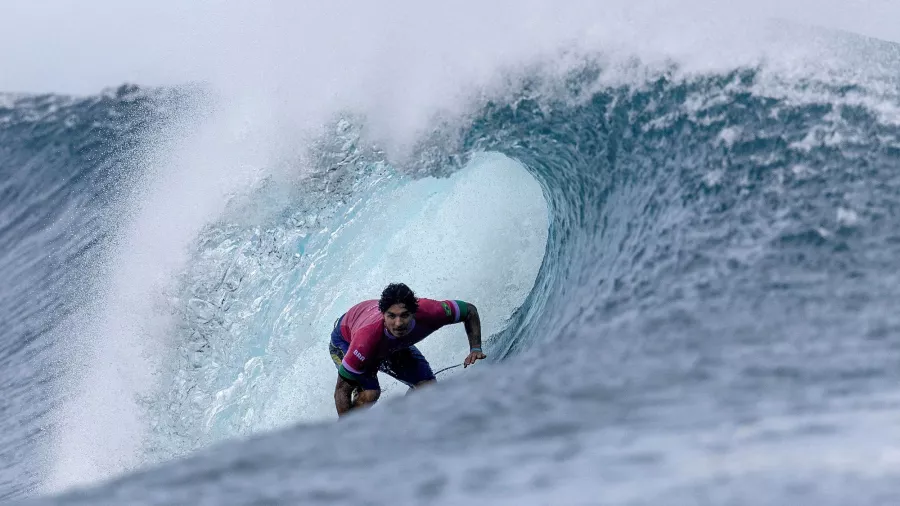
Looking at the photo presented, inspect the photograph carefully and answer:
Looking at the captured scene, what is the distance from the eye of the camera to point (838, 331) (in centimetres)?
277

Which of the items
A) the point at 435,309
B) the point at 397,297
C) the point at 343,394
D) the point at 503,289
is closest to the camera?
the point at 397,297

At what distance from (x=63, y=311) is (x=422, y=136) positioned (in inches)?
155

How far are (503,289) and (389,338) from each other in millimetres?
1977

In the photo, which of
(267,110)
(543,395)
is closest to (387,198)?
(267,110)

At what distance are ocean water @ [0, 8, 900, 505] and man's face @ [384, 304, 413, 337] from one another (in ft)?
2.26

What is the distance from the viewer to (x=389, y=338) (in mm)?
4375

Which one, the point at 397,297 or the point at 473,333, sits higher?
the point at 397,297

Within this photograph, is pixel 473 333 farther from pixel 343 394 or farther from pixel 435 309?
pixel 343 394

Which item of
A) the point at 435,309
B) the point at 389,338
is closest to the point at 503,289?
the point at 435,309

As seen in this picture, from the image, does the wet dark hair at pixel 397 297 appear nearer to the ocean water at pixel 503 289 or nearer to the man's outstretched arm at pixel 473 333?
the man's outstretched arm at pixel 473 333

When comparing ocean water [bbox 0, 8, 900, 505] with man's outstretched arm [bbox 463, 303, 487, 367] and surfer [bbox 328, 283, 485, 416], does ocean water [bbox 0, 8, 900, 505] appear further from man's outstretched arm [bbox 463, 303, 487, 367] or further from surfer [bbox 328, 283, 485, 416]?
surfer [bbox 328, 283, 485, 416]

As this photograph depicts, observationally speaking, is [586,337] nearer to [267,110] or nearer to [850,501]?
[850,501]

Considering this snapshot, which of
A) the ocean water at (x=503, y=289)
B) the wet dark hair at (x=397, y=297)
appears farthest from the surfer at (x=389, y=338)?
the ocean water at (x=503, y=289)

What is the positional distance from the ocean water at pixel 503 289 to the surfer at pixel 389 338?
0.51 meters
